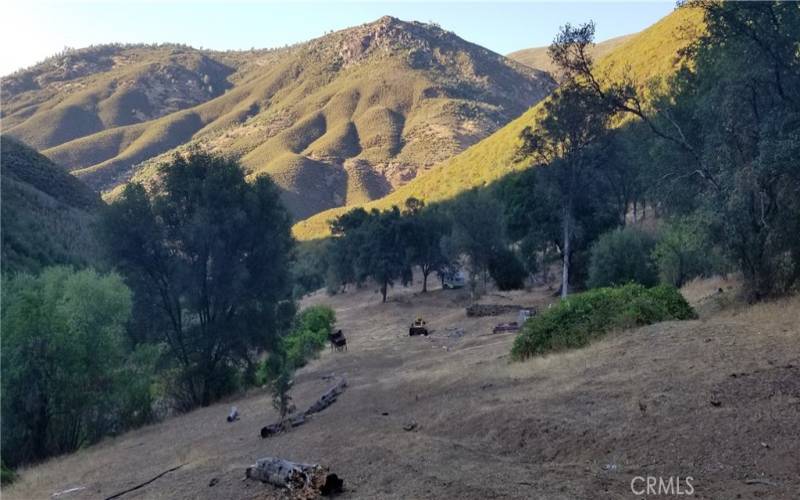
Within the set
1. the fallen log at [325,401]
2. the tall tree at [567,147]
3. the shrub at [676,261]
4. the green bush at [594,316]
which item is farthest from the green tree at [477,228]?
the fallen log at [325,401]

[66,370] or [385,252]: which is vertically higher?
Result: [385,252]

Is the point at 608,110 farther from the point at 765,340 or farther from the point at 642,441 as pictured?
the point at 642,441

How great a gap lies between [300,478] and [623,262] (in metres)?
27.2

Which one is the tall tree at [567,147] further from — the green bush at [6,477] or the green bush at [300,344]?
the green bush at [6,477]

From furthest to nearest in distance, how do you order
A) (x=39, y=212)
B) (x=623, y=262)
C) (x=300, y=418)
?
(x=39, y=212) → (x=623, y=262) → (x=300, y=418)

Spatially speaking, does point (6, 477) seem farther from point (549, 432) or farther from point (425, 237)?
point (425, 237)

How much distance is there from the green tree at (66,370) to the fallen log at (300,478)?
1497cm

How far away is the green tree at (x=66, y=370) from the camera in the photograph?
20703 mm

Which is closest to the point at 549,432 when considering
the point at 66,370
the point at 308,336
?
the point at 66,370

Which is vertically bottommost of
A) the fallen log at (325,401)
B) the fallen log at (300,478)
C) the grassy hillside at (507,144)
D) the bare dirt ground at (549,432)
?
the fallen log at (325,401)

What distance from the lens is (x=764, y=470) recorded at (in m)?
6.93

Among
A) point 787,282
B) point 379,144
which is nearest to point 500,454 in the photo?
point 787,282

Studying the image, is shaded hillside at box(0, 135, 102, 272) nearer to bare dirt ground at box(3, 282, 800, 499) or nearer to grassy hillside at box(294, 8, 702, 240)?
bare dirt ground at box(3, 282, 800, 499)

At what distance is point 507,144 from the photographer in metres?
89.4
